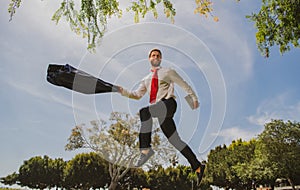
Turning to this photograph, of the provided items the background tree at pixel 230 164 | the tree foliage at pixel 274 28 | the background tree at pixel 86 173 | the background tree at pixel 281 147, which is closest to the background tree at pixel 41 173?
the background tree at pixel 86 173

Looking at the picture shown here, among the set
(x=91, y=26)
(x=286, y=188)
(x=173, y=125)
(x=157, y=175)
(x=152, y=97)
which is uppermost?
(x=157, y=175)

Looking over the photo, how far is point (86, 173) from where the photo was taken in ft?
147

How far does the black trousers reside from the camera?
3.56 m

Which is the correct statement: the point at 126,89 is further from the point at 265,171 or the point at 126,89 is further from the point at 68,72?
the point at 265,171

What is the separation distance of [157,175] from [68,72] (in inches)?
1909

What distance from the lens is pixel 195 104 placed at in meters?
3.74

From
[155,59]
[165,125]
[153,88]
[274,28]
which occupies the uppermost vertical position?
[274,28]

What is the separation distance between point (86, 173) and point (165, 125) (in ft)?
141

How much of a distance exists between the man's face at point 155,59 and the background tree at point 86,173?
138 ft

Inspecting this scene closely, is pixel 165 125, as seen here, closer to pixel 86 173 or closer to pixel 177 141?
pixel 177 141

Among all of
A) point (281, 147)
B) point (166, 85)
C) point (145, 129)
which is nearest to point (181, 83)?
point (166, 85)

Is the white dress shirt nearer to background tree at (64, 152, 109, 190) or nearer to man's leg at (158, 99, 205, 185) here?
man's leg at (158, 99, 205, 185)

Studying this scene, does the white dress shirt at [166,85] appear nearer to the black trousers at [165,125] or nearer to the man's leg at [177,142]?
the black trousers at [165,125]

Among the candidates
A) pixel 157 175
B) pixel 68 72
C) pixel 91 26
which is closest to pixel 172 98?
pixel 68 72
